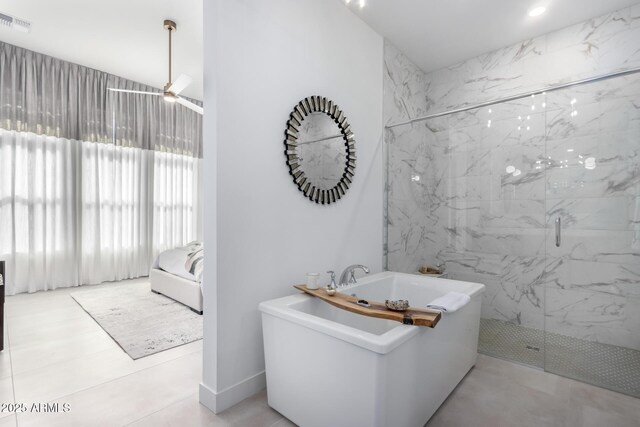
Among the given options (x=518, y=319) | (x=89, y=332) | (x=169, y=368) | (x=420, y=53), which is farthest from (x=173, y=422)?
(x=420, y=53)

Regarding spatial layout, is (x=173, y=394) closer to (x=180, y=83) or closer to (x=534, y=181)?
(x=180, y=83)

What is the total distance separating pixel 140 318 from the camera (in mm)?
3141

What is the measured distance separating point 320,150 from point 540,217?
1.97 meters

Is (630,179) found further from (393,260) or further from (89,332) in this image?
(89,332)

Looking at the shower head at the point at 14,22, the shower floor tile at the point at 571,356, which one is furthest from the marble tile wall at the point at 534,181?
the shower head at the point at 14,22

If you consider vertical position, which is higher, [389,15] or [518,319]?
[389,15]

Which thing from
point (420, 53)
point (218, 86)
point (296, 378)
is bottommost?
point (296, 378)

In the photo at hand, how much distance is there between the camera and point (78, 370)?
217 cm

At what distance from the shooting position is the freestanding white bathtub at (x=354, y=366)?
1.33 metres

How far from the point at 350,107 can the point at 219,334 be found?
2.05 m

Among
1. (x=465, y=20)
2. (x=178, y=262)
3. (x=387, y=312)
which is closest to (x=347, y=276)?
(x=387, y=312)

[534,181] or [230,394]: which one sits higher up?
[534,181]

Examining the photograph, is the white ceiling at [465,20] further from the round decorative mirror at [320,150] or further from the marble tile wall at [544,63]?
the round decorative mirror at [320,150]

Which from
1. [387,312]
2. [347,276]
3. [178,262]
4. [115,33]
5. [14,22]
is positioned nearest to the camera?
[387,312]
